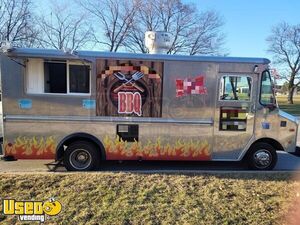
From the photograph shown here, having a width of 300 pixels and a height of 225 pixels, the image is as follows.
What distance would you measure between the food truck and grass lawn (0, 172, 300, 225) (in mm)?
784

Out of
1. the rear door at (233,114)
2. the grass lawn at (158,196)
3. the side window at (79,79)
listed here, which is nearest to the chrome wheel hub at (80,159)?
the grass lawn at (158,196)

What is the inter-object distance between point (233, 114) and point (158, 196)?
271cm

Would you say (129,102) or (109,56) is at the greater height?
(109,56)

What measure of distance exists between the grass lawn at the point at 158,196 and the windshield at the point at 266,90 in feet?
5.25

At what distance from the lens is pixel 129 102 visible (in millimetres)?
6258

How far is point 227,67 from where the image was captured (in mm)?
→ 6316

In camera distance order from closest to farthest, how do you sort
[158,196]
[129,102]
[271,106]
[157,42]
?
[158,196] < [129,102] < [271,106] < [157,42]

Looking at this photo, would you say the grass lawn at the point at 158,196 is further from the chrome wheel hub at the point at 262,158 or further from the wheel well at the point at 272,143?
the wheel well at the point at 272,143

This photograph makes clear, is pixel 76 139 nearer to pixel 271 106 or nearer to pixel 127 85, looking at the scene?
pixel 127 85

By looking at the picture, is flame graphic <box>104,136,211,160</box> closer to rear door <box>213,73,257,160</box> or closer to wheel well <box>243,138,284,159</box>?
rear door <box>213,73,257,160</box>

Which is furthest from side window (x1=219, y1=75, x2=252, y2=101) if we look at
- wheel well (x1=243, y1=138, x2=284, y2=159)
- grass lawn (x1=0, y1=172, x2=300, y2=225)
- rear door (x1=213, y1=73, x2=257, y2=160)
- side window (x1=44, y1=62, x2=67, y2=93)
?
side window (x1=44, y1=62, x2=67, y2=93)

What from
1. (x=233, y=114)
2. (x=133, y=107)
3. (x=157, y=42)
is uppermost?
(x=157, y=42)

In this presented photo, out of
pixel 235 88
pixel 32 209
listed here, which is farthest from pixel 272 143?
pixel 32 209

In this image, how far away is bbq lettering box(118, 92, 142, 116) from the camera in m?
6.25
